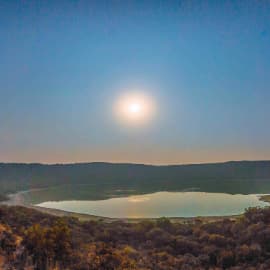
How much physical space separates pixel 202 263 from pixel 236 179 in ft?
398

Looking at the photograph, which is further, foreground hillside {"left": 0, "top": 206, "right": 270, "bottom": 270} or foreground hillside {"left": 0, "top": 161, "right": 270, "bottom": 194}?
foreground hillside {"left": 0, "top": 161, "right": 270, "bottom": 194}

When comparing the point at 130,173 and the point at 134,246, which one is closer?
the point at 134,246

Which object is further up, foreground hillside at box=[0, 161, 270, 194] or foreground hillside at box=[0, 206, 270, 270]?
foreground hillside at box=[0, 161, 270, 194]

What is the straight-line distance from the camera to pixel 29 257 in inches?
543

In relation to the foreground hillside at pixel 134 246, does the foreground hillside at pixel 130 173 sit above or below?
above

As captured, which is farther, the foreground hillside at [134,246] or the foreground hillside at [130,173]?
the foreground hillside at [130,173]

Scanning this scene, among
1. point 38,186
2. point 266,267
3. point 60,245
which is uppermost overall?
point 38,186

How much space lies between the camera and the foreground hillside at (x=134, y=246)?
1397 centimetres

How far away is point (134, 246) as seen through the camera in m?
20.4

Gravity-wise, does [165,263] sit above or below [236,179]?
below

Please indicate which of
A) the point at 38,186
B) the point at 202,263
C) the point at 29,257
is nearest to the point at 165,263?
the point at 202,263

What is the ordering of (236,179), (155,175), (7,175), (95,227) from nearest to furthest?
(95,227), (7,175), (236,179), (155,175)

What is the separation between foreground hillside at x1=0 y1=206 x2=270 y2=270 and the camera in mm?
13969

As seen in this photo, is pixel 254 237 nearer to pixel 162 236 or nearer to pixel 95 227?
pixel 162 236
